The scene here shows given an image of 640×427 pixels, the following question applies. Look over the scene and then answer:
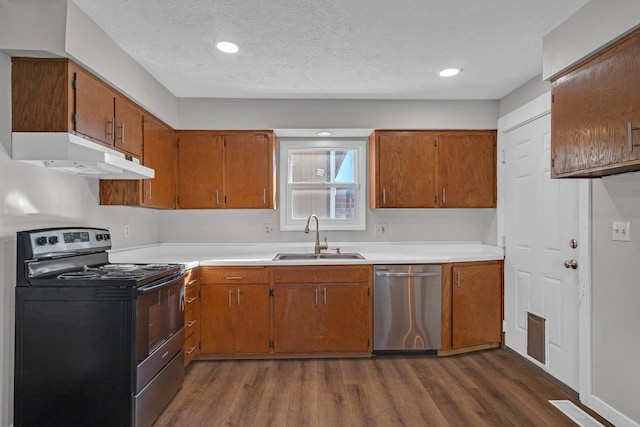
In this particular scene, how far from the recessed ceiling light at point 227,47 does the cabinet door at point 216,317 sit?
6.17 ft

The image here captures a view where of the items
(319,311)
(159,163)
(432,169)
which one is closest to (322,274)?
(319,311)

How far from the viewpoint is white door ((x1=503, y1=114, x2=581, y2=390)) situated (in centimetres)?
266

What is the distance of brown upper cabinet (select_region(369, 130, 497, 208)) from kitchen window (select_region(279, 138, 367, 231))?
0.35m

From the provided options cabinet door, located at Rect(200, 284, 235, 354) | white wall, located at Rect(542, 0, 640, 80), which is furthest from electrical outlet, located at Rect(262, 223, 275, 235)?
white wall, located at Rect(542, 0, 640, 80)

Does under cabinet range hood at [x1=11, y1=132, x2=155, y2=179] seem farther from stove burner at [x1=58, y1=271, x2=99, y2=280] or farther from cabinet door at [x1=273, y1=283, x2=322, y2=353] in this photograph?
cabinet door at [x1=273, y1=283, x2=322, y2=353]

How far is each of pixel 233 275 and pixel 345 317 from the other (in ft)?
3.41

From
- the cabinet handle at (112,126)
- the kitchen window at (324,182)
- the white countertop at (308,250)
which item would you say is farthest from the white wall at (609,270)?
the cabinet handle at (112,126)

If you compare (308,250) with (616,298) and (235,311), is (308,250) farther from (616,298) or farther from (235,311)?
(616,298)

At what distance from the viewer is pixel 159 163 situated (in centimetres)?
326

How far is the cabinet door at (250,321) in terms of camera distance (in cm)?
319

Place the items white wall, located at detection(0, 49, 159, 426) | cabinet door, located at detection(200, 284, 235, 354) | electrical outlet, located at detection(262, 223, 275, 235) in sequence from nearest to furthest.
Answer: white wall, located at detection(0, 49, 159, 426) < cabinet door, located at detection(200, 284, 235, 354) < electrical outlet, located at detection(262, 223, 275, 235)

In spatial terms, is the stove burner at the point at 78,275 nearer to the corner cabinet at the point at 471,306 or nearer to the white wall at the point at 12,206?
the white wall at the point at 12,206

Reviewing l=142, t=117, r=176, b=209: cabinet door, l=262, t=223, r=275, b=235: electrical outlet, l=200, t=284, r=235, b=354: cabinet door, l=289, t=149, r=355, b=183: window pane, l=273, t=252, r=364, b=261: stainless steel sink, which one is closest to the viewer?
l=142, t=117, r=176, b=209: cabinet door

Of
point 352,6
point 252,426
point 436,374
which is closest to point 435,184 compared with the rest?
point 436,374
